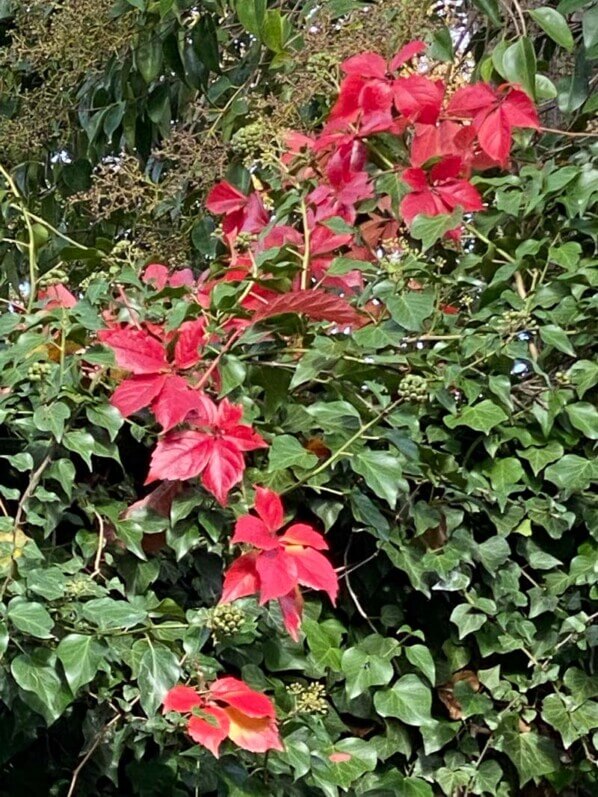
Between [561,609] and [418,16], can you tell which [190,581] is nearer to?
[561,609]

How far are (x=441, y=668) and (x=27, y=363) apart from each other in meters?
0.47

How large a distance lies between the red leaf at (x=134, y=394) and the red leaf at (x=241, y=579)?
16 cm

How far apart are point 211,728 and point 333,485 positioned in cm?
25

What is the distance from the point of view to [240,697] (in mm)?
887

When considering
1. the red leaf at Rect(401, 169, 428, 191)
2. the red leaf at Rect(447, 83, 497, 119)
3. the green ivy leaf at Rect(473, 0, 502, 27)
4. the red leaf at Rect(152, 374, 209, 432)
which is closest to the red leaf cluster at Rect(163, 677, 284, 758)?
the red leaf at Rect(152, 374, 209, 432)

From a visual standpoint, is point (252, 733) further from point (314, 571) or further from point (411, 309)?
point (411, 309)

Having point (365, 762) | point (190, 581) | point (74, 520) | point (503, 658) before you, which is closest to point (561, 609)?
point (503, 658)

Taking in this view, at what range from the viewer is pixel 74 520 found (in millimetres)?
971

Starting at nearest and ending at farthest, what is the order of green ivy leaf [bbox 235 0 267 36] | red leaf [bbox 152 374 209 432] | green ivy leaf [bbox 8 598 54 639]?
green ivy leaf [bbox 8 598 54 639]
red leaf [bbox 152 374 209 432]
green ivy leaf [bbox 235 0 267 36]

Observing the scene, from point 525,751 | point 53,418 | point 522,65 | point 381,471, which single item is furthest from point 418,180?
point 525,751

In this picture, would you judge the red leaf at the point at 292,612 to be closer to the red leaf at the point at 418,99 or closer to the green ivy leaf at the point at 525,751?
the green ivy leaf at the point at 525,751

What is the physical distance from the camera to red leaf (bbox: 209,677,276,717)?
885 mm

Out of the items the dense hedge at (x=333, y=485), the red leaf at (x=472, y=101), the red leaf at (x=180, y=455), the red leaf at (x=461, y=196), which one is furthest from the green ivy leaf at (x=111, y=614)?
the red leaf at (x=472, y=101)

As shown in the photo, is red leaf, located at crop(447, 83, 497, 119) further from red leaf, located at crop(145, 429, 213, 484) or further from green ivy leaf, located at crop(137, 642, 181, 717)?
green ivy leaf, located at crop(137, 642, 181, 717)
